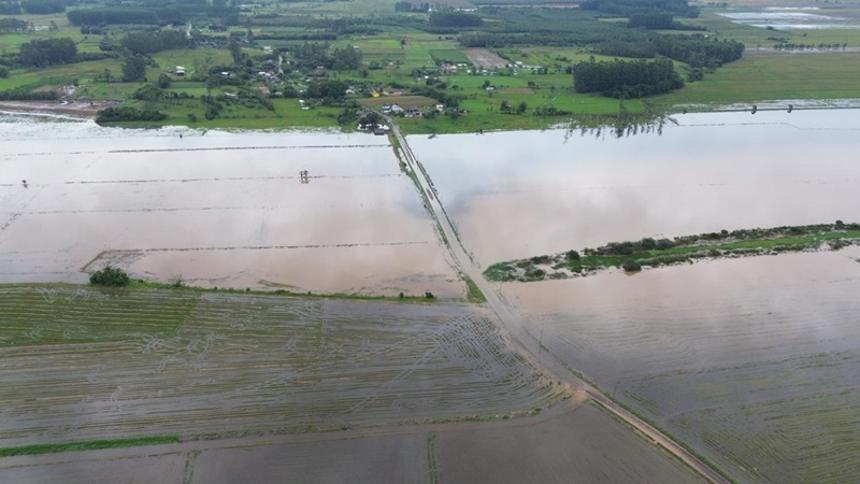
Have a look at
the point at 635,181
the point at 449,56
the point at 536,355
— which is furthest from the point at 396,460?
the point at 449,56

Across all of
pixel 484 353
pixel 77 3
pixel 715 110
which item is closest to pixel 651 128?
pixel 715 110

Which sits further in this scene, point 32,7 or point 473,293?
point 32,7

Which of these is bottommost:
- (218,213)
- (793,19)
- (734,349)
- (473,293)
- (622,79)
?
(734,349)

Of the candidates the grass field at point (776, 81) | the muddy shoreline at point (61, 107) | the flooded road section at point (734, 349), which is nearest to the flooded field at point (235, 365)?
the flooded road section at point (734, 349)

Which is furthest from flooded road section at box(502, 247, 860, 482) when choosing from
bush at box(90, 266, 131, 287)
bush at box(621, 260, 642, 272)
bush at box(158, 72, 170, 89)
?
bush at box(158, 72, 170, 89)

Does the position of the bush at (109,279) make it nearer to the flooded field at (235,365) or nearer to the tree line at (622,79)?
the flooded field at (235,365)

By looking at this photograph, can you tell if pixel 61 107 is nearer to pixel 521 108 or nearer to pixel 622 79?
pixel 521 108

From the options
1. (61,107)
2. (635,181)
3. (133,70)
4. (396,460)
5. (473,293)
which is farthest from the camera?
(133,70)
